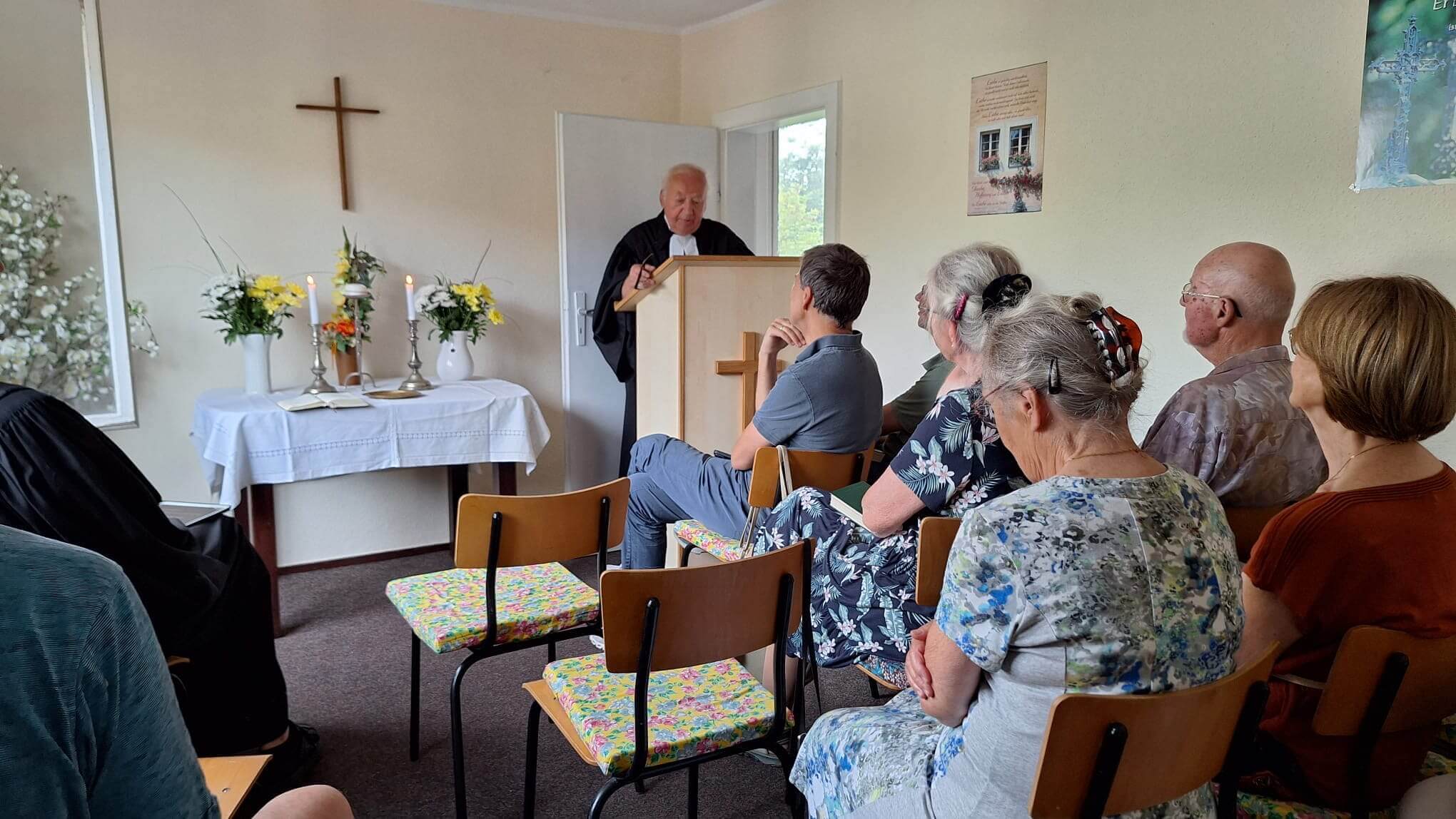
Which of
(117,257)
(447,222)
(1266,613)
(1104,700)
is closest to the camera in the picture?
(1104,700)

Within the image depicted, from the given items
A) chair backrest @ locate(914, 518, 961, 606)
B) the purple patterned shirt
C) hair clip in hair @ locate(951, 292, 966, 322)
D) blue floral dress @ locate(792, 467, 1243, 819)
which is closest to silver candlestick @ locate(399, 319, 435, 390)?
hair clip in hair @ locate(951, 292, 966, 322)

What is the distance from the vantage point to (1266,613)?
1.42 m

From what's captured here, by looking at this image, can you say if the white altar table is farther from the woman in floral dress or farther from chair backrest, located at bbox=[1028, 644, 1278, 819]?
chair backrest, located at bbox=[1028, 644, 1278, 819]

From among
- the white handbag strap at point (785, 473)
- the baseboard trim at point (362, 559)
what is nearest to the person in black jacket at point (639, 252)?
the baseboard trim at point (362, 559)

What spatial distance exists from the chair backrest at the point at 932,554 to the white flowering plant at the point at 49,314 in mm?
3263

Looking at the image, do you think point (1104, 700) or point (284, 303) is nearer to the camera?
point (1104, 700)

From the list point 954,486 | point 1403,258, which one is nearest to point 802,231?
point 1403,258

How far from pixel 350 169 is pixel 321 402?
117cm

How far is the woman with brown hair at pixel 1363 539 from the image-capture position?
4.42 ft

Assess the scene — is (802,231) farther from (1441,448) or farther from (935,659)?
(935,659)

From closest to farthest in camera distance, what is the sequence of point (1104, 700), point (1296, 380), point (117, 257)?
point (1104, 700) → point (1296, 380) → point (117, 257)

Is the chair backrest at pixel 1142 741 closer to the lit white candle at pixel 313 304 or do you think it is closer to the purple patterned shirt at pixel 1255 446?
the purple patterned shirt at pixel 1255 446

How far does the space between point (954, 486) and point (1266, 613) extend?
514mm

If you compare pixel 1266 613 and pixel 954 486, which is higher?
pixel 954 486
